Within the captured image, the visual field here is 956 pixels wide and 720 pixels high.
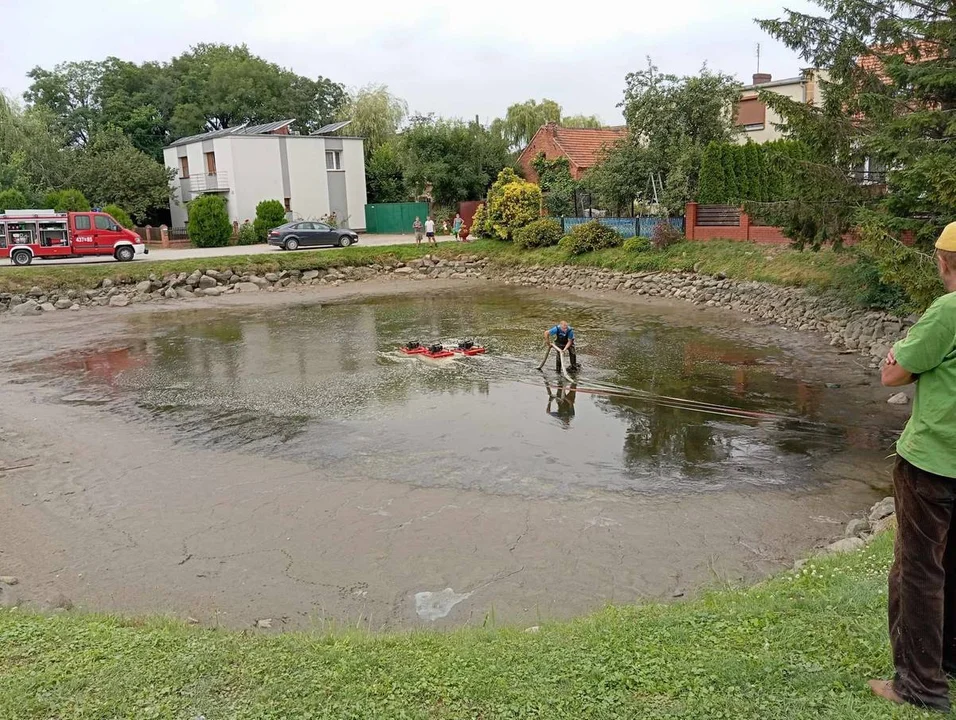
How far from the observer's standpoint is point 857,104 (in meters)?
15.2

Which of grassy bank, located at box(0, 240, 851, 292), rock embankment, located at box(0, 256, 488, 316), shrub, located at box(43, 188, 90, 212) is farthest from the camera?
shrub, located at box(43, 188, 90, 212)

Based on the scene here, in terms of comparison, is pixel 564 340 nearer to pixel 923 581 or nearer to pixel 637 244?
pixel 923 581

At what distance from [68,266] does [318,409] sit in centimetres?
2085

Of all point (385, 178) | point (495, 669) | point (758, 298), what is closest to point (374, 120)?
point (385, 178)

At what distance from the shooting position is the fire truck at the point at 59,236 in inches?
1165

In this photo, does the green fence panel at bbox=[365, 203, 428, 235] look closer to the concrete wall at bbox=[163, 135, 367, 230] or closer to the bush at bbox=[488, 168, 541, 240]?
the concrete wall at bbox=[163, 135, 367, 230]

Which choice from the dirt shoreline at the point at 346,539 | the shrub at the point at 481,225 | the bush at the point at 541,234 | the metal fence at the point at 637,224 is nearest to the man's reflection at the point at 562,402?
the dirt shoreline at the point at 346,539

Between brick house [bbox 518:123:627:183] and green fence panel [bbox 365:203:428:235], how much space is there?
6813 mm

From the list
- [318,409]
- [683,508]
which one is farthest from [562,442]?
[318,409]

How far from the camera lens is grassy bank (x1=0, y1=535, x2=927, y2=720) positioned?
12.1 feet

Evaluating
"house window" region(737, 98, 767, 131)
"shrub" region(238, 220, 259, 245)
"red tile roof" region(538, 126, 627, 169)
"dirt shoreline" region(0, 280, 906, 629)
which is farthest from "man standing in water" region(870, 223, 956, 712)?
"red tile roof" region(538, 126, 627, 169)

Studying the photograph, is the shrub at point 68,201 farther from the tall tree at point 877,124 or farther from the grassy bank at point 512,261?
the tall tree at point 877,124

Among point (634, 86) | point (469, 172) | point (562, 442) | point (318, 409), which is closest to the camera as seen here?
point (562, 442)

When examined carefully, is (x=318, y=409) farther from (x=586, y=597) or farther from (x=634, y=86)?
(x=634, y=86)
